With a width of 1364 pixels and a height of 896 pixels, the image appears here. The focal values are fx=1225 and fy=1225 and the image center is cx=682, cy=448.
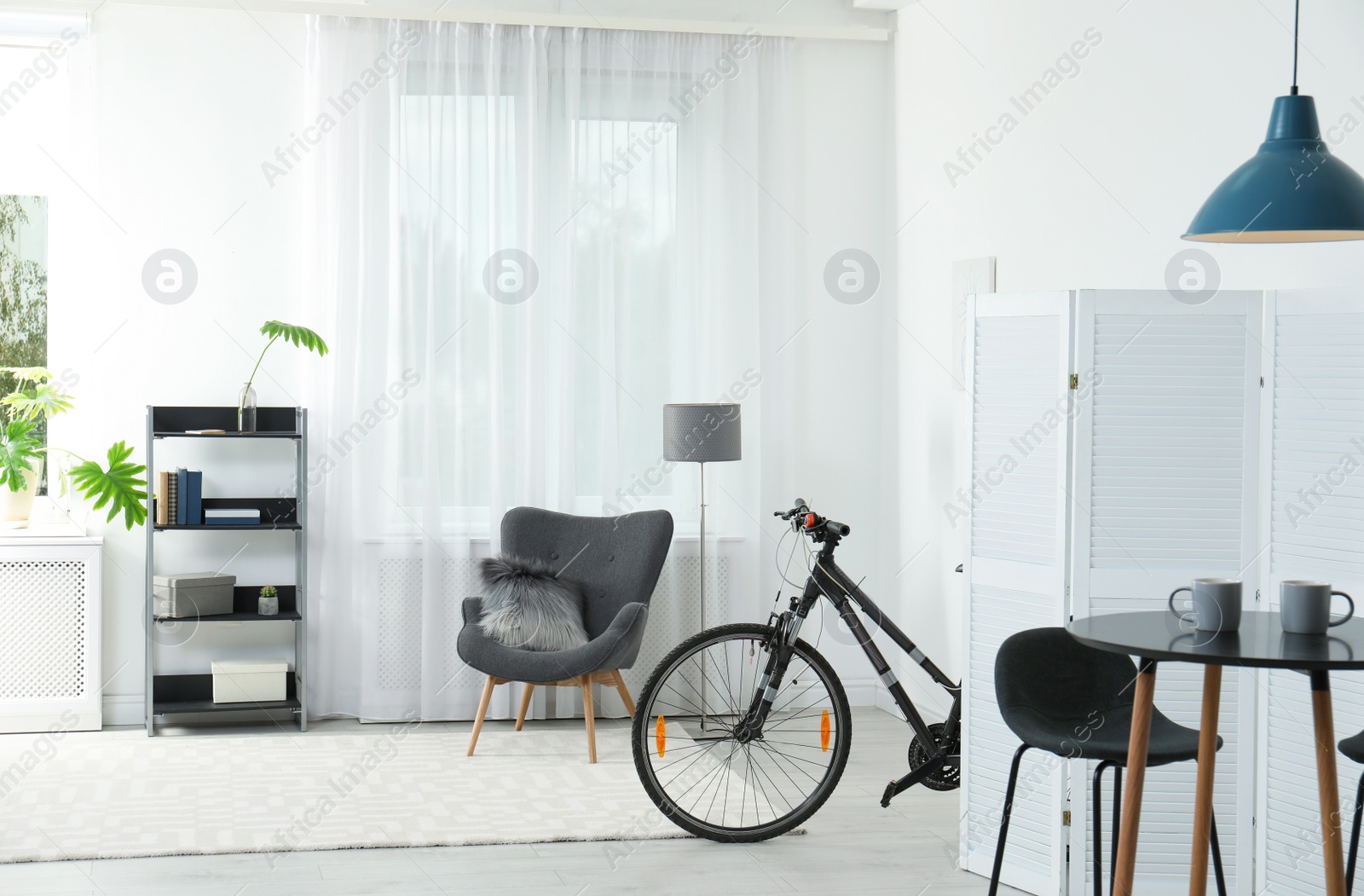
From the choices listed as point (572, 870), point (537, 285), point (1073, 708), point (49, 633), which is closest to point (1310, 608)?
point (1073, 708)

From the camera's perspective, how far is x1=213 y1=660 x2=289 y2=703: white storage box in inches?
202

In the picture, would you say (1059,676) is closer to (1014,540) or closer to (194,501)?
(1014,540)

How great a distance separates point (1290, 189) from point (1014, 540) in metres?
1.34

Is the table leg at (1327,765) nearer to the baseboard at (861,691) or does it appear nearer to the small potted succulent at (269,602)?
the baseboard at (861,691)

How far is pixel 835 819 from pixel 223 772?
2222 millimetres

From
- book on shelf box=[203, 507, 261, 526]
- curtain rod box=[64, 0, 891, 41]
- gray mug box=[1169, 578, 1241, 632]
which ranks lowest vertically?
book on shelf box=[203, 507, 261, 526]

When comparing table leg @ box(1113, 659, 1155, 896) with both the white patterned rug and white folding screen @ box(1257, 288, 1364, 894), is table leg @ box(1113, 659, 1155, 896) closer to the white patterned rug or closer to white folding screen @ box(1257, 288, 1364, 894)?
white folding screen @ box(1257, 288, 1364, 894)

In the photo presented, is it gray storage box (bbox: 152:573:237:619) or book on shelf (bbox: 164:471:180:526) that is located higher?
book on shelf (bbox: 164:471:180:526)

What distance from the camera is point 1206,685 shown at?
2.41 m

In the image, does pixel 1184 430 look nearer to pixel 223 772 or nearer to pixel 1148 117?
pixel 1148 117

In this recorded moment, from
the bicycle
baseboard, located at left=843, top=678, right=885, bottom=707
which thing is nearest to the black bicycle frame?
the bicycle

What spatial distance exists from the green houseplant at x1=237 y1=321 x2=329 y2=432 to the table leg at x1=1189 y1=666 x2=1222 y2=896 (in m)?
3.79

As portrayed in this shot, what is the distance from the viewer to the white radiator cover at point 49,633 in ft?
16.5

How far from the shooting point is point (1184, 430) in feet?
10.6
